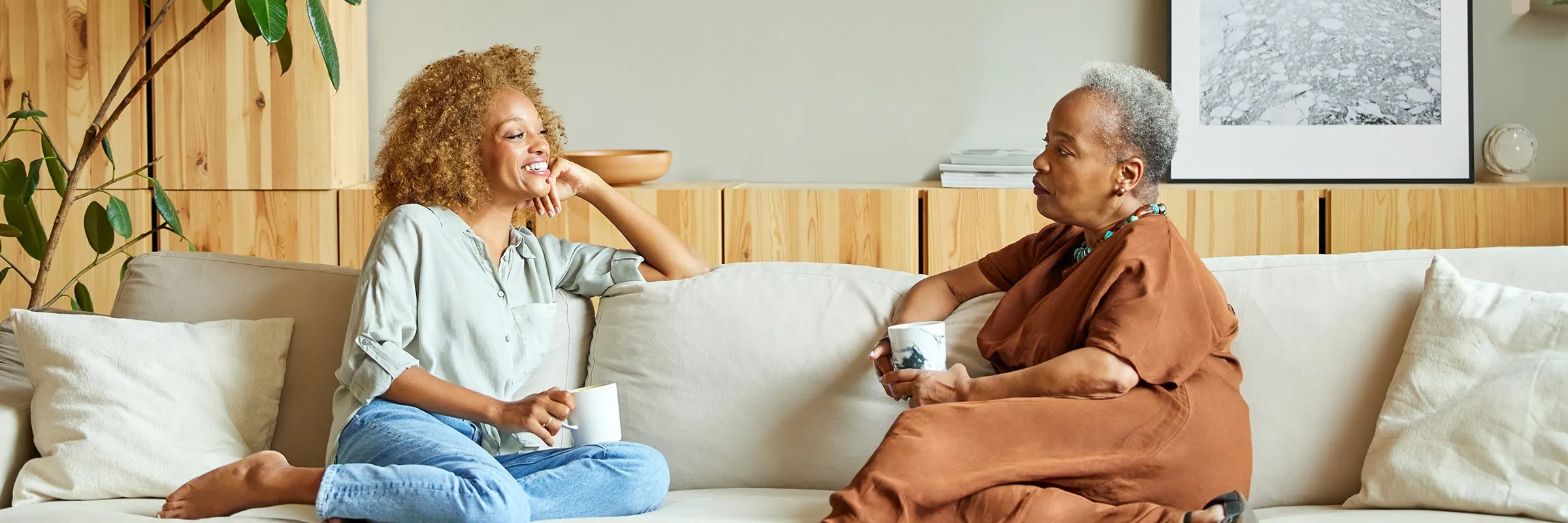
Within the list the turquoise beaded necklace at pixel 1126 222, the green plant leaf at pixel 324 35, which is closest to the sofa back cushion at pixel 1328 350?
the turquoise beaded necklace at pixel 1126 222

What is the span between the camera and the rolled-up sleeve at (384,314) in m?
1.82

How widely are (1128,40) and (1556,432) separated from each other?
166cm

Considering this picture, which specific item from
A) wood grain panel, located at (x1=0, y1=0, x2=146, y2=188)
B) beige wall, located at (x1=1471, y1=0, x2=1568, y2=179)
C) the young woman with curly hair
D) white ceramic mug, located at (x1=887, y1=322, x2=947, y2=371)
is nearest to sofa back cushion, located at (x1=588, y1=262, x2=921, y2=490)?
the young woman with curly hair

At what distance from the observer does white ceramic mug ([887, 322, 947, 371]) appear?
5.63 ft

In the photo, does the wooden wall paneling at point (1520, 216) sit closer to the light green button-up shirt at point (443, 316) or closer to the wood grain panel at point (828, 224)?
the wood grain panel at point (828, 224)

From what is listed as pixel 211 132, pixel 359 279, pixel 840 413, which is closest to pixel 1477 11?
pixel 840 413

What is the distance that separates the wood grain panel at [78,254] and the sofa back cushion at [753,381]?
4.71ft

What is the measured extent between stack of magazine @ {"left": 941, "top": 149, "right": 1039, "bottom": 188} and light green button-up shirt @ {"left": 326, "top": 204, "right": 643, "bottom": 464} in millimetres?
1197

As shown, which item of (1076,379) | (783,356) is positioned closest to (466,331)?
(783,356)

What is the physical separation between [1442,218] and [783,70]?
5.26ft

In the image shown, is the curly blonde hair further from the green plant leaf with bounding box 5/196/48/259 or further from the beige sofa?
the green plant leaf with bounding box 5/196/48/259

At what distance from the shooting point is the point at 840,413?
2.00 meters

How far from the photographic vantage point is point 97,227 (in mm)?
2633

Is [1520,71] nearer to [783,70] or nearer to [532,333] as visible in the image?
[783,70]
